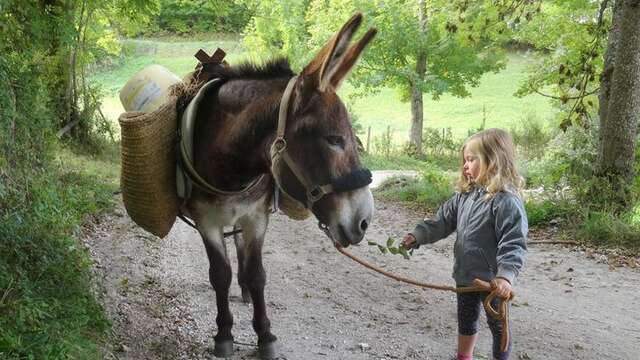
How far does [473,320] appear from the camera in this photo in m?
3.22

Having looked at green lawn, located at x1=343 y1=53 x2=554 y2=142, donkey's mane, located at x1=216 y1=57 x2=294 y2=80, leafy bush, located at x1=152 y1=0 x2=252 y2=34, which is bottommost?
green lawn, located at x1=343 y1=53 x2=554 y2=142

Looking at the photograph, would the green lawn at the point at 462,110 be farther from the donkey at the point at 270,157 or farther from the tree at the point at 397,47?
the donkey at the point at 270,157

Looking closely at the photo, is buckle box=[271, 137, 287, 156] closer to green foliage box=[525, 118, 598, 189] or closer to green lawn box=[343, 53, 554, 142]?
green foliage box=[525, 118, 598, 189]

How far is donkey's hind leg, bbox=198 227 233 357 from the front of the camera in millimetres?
3488

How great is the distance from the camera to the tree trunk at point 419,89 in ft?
63.6

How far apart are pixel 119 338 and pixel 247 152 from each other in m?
1.47

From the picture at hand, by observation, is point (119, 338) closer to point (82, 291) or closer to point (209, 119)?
point (82, 291)

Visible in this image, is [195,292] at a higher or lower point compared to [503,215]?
lower

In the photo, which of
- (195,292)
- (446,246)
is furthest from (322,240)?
(195,292)

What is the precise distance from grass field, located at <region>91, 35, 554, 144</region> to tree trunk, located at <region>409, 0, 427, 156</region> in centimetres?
146

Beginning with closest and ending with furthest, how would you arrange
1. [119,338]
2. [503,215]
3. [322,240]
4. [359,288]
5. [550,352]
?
[503,215], [119,338], [550,352], [359,288], [322,240]

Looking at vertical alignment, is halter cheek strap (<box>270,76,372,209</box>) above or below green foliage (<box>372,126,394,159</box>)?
above

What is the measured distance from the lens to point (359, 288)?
522 cm

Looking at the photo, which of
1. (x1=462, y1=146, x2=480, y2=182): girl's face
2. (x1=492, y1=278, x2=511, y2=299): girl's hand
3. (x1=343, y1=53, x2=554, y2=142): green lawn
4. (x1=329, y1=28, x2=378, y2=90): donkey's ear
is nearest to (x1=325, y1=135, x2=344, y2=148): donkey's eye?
(x1=329, y1=28, x2=378, y2=90): donkey's ear
